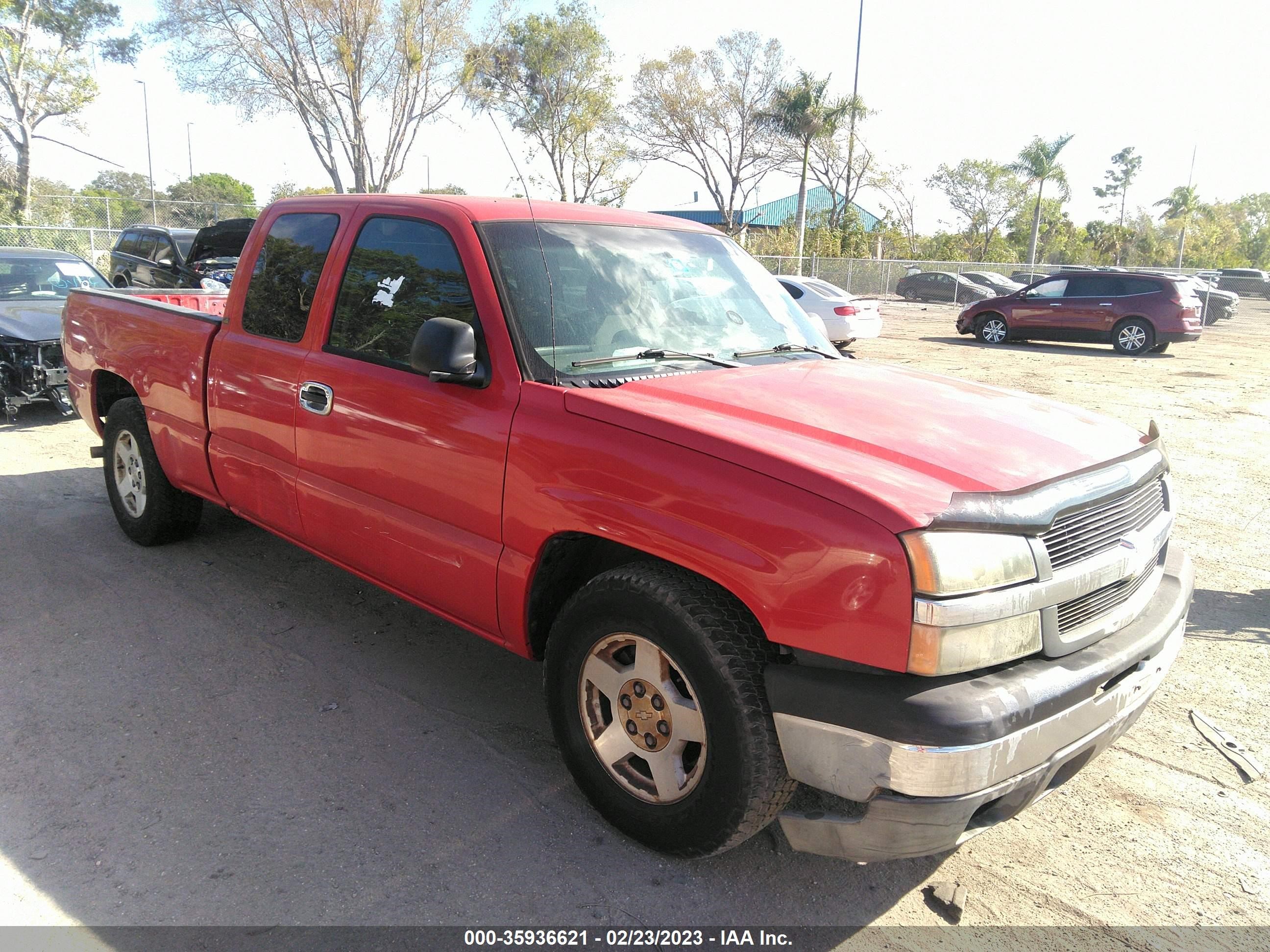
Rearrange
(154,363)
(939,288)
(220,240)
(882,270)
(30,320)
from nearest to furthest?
(154,363) → (30,320) → (220,240) → (939,288) → (882,270)

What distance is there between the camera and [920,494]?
Answer: 2334mm

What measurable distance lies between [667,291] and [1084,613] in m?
1.92

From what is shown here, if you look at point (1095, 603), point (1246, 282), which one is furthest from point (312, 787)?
point (1246, 282)

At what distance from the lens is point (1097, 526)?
2.64m

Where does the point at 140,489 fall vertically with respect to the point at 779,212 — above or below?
below

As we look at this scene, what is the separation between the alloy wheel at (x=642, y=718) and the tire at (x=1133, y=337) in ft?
64.0

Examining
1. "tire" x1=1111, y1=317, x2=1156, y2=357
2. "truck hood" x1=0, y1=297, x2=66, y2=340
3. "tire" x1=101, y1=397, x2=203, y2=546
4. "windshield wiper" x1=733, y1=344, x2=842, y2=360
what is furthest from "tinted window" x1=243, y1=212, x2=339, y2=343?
"tire" x1=1111, y1=317, x2=1156, y2=357

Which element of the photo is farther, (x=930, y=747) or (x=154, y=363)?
(x=154, y=363)

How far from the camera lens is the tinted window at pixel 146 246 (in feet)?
47.8

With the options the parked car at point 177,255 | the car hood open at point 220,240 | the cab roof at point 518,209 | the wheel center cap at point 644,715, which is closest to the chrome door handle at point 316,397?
the cab roof at point 518,209

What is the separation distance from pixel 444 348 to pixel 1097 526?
2068 millimetres

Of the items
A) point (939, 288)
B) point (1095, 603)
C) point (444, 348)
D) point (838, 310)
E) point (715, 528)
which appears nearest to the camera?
point (715, 528)

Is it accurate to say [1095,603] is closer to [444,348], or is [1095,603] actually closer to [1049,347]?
[444,348]

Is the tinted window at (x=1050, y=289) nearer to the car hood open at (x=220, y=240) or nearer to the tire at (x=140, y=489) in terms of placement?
the car hood open at (x=220, y=240)
